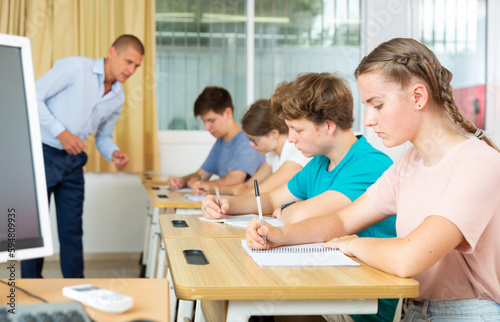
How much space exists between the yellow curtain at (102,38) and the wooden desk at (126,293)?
3.38 m

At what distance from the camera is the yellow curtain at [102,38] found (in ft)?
13.5

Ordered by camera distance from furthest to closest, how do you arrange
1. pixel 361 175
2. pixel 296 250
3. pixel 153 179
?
pixel 153 179 < pixel 361 175 < pixel 296 250

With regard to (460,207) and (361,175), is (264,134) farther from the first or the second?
(460,207)

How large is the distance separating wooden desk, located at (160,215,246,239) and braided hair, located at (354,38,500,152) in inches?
→ 25.2

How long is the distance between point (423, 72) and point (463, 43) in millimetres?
3830

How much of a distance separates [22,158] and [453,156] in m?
0.91

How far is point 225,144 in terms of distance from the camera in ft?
12.1

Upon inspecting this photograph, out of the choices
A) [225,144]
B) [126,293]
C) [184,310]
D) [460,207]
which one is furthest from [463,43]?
[126,293]

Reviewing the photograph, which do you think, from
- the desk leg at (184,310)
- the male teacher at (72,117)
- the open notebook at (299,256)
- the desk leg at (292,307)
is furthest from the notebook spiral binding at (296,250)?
the male teacher at (72,117)

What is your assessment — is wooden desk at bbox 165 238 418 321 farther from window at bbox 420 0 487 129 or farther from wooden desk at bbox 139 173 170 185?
window at bbox 420 0 487 129

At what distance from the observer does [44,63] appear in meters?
4.14

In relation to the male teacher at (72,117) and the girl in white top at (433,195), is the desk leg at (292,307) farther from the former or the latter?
the male teacher at (72,117)

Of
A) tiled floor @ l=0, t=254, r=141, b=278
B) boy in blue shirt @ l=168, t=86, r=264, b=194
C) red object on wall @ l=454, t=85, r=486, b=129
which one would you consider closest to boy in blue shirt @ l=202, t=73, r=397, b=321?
boy in blue shirt @ l=168, t=86, r=264, b=194

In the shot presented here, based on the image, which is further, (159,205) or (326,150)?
(159,205)
